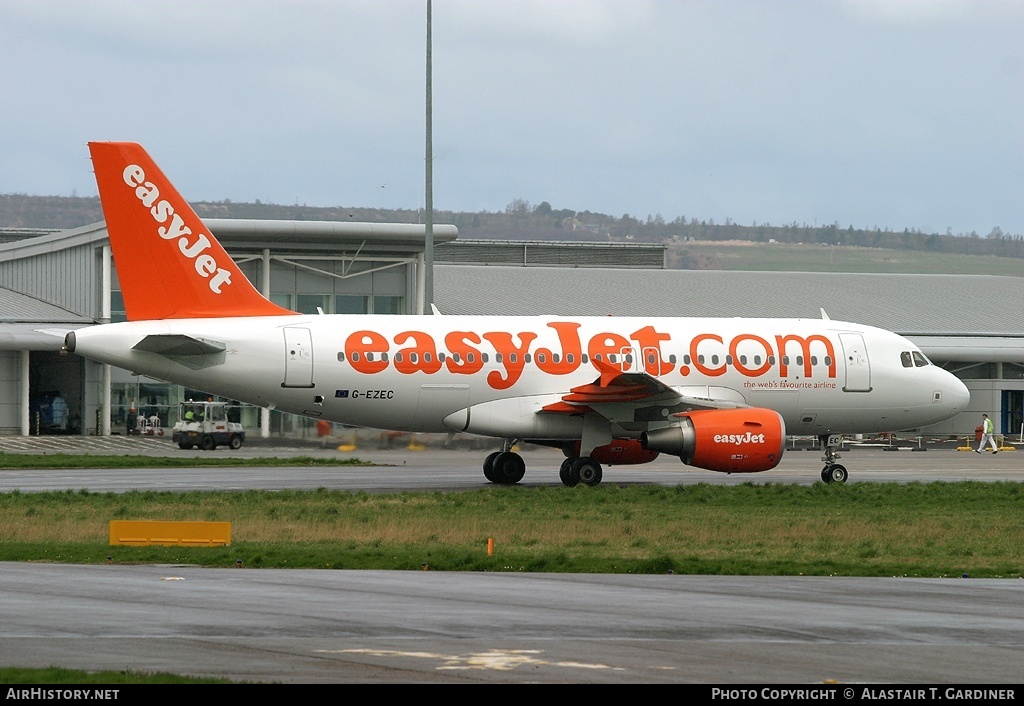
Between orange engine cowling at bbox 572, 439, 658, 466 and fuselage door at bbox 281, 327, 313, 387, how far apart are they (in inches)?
250

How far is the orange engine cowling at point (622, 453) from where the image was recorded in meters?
31.5

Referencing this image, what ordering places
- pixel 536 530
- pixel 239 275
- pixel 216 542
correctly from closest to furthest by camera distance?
pixel 216 542 < pixel 536 530 < pixel 239 275

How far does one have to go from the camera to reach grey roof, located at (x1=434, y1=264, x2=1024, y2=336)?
70.1 m

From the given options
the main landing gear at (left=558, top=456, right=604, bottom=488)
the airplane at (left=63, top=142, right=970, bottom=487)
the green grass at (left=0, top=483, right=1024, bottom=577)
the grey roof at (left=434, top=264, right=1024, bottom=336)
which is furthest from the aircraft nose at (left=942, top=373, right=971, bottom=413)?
the grey roof at (left=434, top=264, right=1024, bottom=336)

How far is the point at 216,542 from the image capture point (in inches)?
782

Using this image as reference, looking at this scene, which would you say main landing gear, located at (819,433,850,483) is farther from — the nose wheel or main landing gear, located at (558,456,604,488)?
main landing gear, located at (558,456,604,488)

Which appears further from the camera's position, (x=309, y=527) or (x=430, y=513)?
(x=430, y=513)

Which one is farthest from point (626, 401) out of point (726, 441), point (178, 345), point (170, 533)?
point (170, 533)

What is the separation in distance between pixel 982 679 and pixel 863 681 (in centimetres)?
94

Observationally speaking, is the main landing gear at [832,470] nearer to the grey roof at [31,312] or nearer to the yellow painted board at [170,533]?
the yellow painted board at [170,533]

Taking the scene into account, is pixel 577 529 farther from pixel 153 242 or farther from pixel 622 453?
pixel 153 242
